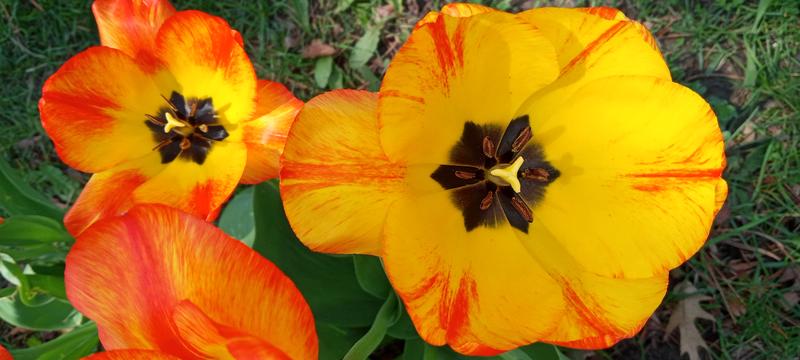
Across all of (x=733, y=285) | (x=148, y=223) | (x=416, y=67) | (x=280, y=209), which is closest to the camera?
(x=148, y=223)

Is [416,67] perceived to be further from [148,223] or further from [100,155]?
[100,155]

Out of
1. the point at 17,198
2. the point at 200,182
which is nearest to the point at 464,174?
the point at 200,182

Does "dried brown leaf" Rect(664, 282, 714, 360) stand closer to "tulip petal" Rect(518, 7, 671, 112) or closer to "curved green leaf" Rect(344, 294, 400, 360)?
"curved green leaf" Rect(344, 294, 400, 360)

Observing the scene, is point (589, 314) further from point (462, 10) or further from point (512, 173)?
point (462, 10)

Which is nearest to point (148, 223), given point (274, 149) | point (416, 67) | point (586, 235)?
point (416, 67)

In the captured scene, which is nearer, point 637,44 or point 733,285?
point 637,44

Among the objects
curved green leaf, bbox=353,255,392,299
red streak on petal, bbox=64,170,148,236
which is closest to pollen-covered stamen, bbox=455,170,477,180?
curved green leaf, bbox=353,255,392,299

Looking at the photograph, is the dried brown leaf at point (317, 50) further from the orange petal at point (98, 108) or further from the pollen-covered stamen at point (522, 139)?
the pollen-covered stamen at point (522, 139)
